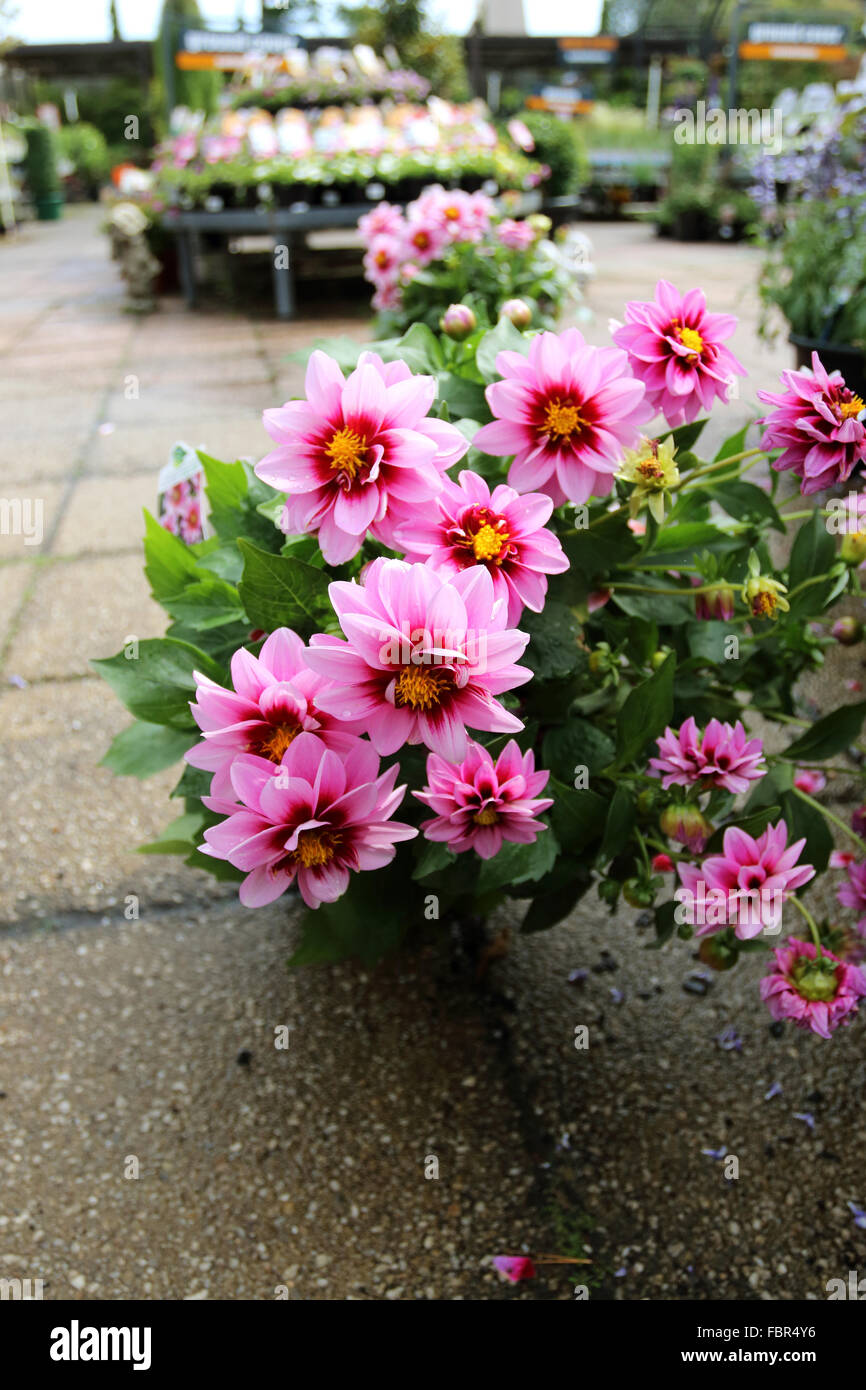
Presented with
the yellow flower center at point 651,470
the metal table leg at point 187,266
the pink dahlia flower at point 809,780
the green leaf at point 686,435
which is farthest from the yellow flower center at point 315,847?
the metal table leg at point 187,266

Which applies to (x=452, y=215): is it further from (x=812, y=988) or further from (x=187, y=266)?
(x=187, y=266)

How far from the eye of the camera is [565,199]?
9.23 meters

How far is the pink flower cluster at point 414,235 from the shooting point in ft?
9.68

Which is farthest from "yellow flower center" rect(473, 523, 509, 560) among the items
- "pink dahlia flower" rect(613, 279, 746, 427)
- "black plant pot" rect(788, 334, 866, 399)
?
"black plant pot" rect(788, 334, 866, 399)

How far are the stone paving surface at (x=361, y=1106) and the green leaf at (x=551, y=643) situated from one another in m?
0.72

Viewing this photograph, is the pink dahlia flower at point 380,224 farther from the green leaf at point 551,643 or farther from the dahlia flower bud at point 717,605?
the green leaf at point 551,643

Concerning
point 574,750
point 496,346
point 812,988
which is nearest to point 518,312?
A: point 496,346

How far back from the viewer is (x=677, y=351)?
1.07m

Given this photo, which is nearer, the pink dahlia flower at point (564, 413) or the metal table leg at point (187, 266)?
the pink dahlia flower at point (564, 413)

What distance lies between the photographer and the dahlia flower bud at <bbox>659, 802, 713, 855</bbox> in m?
1.16

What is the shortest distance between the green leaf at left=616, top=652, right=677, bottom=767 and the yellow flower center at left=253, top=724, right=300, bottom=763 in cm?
43
